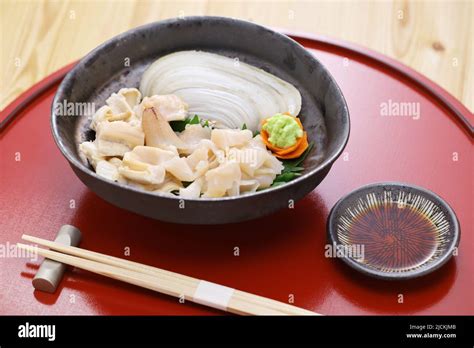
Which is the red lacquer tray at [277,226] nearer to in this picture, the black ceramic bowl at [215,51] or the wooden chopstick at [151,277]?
the wooden chopstick at [151,277]

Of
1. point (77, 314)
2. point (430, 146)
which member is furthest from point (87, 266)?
point (430, 146)

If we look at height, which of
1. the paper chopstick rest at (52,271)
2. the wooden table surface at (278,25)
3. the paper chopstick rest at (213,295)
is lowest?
the paper chopstick rest at (213,295)

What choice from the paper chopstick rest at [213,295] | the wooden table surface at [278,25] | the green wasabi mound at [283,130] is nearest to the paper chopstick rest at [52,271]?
the paper chopstick rest at [213,295]

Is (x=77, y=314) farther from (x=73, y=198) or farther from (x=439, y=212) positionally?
(x=439, y=212)

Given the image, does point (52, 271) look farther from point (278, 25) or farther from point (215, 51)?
point (278, 25)

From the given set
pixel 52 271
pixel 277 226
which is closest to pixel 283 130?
pixel 277 226

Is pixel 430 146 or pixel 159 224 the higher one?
pixel 430 146
